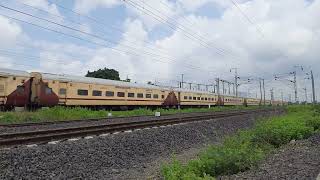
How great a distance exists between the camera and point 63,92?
27.4 m

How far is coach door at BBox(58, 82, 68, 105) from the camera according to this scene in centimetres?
2703

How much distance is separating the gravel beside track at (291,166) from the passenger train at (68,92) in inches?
763

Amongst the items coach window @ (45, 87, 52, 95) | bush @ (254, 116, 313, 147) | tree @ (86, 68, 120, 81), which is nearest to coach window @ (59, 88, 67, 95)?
coach window @ (45, 87, 52, 95)

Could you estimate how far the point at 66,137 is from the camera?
40.8ft

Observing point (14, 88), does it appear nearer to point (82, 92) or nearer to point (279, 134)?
point (82, 92)

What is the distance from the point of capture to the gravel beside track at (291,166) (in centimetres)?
634

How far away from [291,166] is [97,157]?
5.21 m

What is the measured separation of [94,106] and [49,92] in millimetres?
5720

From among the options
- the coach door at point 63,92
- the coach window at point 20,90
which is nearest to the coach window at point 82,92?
the coach door at point 63,92

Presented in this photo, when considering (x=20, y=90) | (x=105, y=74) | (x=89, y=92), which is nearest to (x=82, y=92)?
(x=89, y=92)

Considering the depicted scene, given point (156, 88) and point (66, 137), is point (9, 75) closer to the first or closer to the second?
point (66, 137)

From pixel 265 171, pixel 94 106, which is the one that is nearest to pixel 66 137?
pixel 265 171

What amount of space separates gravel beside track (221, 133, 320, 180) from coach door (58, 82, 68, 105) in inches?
805

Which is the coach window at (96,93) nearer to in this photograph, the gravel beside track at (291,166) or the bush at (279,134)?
the bush at (279,134)
